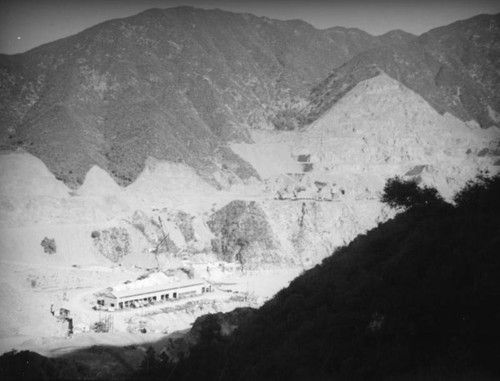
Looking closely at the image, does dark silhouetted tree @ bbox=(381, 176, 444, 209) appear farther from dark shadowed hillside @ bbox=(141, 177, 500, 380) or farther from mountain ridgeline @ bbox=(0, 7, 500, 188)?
mountain ridgeline @ bbox=(0, 7, 500, 188)

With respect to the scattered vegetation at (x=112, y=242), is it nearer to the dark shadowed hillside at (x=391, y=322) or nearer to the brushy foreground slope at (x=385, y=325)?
the brushy foreground slope at (x=385, y=325)

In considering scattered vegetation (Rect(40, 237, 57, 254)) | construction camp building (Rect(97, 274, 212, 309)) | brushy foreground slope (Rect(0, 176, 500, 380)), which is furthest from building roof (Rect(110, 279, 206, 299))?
brushy foreground slope (Rect(0, 176, 500, 380))

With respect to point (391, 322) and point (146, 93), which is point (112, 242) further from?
point (391, 322)

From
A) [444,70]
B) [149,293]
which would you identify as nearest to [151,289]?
[149,293]

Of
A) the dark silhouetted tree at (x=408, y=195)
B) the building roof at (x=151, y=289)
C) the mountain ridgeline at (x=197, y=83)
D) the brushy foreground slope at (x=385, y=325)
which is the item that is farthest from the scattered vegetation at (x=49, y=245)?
the brushy foreground slope at (x=385, y=325)

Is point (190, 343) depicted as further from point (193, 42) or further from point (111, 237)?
point (193, 42)

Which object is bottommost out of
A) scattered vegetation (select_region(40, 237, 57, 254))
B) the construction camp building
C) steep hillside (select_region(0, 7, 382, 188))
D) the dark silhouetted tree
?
the construction camp building
